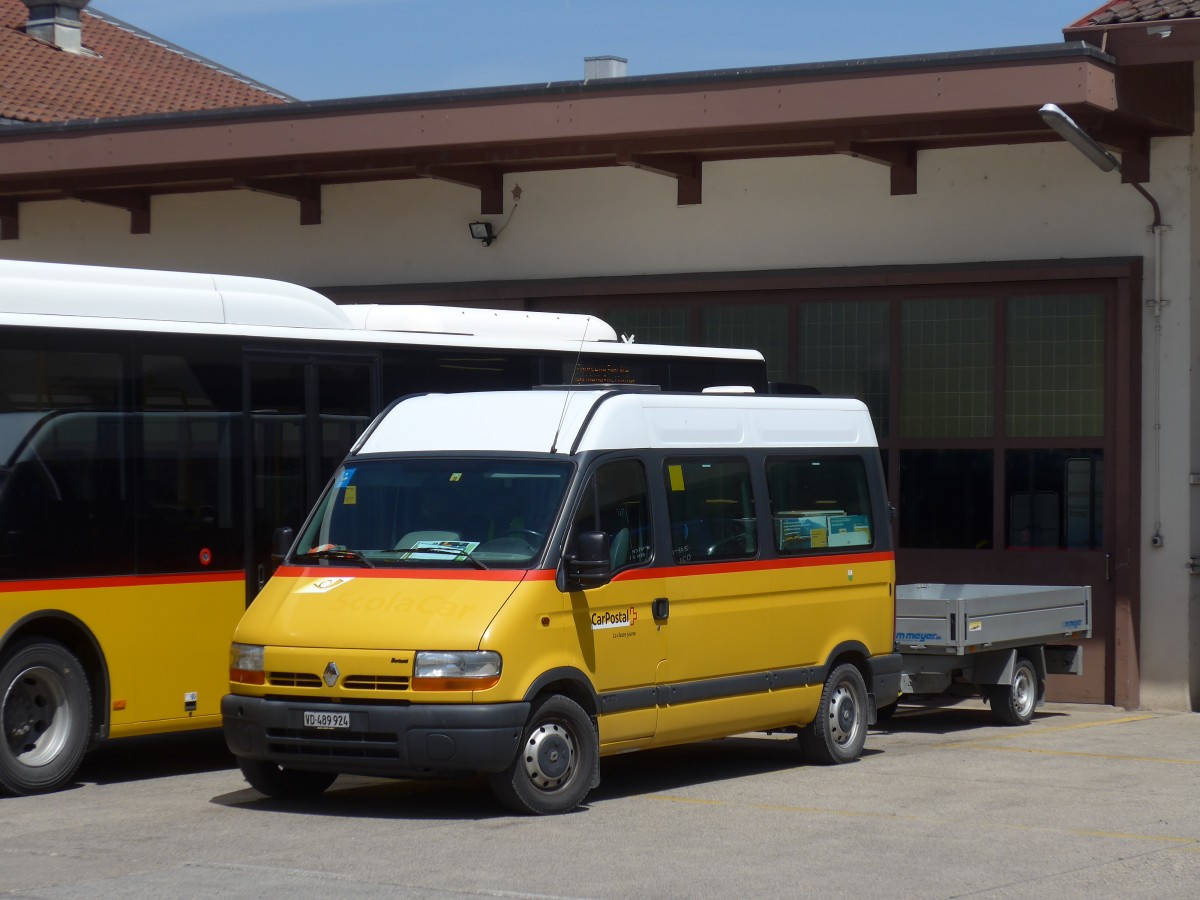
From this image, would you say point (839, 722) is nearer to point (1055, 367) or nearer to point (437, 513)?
point (437, 513)

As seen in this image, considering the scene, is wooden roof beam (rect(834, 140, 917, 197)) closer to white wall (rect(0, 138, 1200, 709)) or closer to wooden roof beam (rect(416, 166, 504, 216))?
white wall (rect(0, 138, 1200, 709))

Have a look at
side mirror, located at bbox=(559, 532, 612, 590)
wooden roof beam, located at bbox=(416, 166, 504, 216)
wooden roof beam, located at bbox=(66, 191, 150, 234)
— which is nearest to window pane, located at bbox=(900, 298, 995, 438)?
wooden roof beam, located at bbox=(416, 166, 504, 216)

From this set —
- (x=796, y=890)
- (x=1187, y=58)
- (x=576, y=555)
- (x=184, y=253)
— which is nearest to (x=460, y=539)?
A: (x=576, y=555)

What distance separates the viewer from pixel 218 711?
11.9 metres

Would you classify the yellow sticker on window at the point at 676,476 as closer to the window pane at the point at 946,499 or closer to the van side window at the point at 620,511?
the van side window at the point at 620,511

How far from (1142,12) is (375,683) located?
938cm

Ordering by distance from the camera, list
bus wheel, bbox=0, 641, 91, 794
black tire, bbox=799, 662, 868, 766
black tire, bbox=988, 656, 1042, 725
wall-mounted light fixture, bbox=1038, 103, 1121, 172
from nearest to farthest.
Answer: bus wheel, bbox=0, 641, 91, 794 < black tire, bbox=799, 662, 868, 766 < wall-mounted light fixture, bbox=1038, 103, 1121, 172 < black tire, bbox=988, 656, 1042, 725

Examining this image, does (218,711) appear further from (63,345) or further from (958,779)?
(958,779)

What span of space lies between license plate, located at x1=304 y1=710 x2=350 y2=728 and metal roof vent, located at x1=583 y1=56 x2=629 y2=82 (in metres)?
10.4

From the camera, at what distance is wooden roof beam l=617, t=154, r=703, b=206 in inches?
691

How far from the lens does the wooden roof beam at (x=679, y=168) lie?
17.5m

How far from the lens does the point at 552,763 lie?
9.83 meters

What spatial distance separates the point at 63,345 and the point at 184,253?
1004cm

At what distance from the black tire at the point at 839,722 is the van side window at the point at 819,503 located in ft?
2.84
